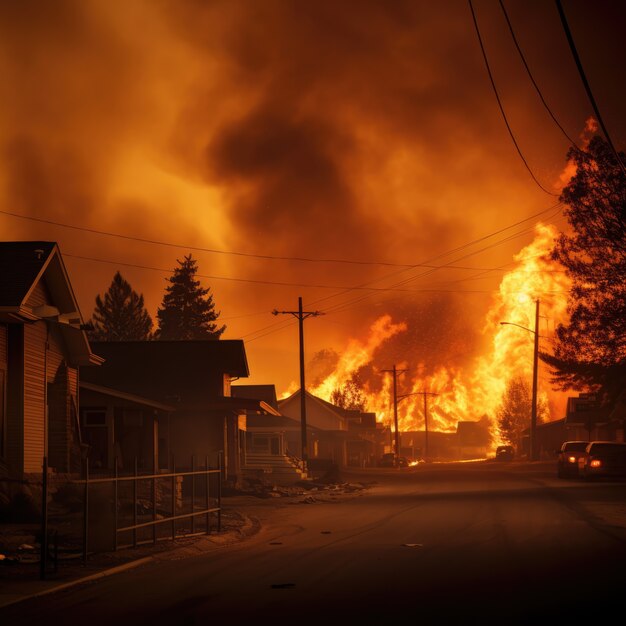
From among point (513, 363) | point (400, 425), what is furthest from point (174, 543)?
point (400, 425)

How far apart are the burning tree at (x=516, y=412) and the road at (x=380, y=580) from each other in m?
103

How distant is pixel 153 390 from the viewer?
50625 mm

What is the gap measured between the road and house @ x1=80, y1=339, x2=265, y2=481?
69.9ft

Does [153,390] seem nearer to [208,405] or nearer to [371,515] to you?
[208,405]

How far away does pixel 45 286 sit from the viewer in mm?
26688

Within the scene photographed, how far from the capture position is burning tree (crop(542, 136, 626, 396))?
4919 centimetres

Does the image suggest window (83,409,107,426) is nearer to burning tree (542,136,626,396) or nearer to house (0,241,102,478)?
house (0,241,102,478)

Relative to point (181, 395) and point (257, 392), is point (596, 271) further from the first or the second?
point (257, 392)

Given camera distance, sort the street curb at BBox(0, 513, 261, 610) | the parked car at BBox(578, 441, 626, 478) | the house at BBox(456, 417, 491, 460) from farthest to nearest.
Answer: the house at BBox(456, 417, 491, 460), the parked car at BBox(578, 441, 626, 478), the street curb at BBox(0, 513, 261, 610)

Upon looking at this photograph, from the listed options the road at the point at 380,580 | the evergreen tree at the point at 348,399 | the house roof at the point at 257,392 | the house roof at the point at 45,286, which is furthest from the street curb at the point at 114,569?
the evergreen tree at the point at 348,399

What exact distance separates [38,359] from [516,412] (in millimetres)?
104239

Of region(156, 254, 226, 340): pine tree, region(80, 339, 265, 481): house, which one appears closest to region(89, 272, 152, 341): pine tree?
region(156, 254, 226, 340): pine tree

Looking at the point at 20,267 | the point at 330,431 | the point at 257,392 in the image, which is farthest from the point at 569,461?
the point at 330,431

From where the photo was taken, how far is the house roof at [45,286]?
76.4 feet
